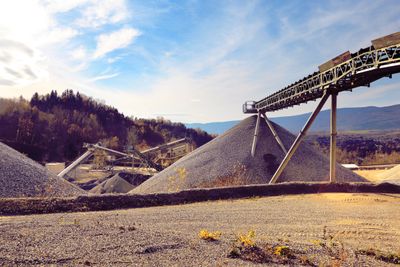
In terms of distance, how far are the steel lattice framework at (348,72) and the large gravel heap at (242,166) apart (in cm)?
290

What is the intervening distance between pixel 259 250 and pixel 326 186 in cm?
847

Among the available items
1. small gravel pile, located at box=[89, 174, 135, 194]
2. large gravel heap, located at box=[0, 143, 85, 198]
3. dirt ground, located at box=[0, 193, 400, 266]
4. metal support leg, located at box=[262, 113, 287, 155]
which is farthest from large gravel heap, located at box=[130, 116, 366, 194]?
dirt ground, located at box=[0, 193, 400, 266]

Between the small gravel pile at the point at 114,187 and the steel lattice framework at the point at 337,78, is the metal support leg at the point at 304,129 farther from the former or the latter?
the small gravel pile at the point at 114,187

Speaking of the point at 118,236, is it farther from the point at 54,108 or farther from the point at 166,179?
the point at 54,108

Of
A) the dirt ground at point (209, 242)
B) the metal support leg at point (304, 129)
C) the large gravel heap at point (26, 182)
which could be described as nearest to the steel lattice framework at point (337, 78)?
the metal support leg at point (304, 129)

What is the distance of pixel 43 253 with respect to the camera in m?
5.79

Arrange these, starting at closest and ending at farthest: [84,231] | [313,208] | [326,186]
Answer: [84,231] < [313,208] < [326,186]

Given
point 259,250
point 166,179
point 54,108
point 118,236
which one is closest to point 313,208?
point 259,250

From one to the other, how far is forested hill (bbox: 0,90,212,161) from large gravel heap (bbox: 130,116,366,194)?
3819cm

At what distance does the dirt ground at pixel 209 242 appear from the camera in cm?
582

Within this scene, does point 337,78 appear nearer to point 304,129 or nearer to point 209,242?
point 304,129

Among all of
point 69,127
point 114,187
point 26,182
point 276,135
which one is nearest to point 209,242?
point 26,182

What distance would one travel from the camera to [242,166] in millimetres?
17562

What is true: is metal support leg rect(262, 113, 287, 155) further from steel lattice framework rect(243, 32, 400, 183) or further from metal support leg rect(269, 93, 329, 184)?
metal support leg rect(269, 93, 329, 184)
